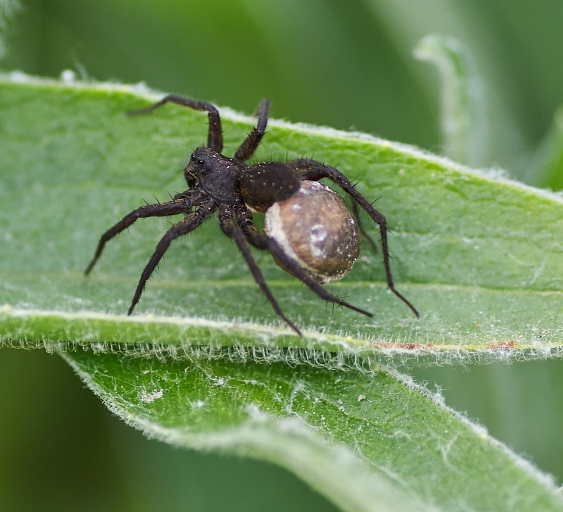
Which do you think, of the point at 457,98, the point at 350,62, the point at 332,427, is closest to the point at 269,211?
the point at 457,98

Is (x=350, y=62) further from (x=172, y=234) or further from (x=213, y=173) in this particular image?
(x=172, y=234)

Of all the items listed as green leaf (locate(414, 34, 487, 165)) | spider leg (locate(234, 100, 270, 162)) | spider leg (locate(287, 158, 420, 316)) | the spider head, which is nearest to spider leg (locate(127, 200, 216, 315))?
the spider head

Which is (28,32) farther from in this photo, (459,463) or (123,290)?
(459,463)

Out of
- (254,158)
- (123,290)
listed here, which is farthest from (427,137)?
(123,290)

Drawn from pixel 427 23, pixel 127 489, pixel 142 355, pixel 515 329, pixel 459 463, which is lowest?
pixel 127 489

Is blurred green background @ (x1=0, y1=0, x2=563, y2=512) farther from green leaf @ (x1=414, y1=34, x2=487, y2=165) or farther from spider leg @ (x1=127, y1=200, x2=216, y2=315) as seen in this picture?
spider leg @ (x1=127, y1=200, x2=216, y2=315)

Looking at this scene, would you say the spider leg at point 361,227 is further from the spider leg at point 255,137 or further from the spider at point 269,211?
the spider leg at point 255,137

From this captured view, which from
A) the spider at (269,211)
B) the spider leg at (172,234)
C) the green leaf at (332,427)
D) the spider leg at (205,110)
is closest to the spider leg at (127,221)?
the spider at (269,211)
